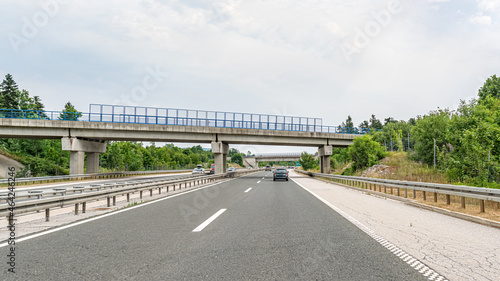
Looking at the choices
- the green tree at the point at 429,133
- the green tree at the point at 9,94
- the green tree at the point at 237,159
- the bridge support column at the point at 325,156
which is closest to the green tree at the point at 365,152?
the bridge support column at the point at 325,156

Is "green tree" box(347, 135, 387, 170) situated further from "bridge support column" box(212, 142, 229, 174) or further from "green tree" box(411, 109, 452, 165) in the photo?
"bridge support column" box(212, 142, 229, 174)

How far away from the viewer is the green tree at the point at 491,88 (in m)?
57.1

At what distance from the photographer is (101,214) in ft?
29.5

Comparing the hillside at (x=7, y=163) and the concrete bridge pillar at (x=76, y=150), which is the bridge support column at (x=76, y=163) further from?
the hillside at (x=7, y=163)

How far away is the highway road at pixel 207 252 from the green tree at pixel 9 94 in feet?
254

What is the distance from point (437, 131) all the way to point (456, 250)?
2995 cm

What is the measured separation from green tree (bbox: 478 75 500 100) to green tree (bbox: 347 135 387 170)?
34.0m

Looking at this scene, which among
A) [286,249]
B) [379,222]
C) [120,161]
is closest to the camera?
[286,249]

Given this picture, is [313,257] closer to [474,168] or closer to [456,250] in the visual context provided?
[456,250]

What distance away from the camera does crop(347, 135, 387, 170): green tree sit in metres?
38.9

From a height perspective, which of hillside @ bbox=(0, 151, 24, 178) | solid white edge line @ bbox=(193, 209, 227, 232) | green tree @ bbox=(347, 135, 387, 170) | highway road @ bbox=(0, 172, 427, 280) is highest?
green tree @ bbox=(347, 135, 387, 170)

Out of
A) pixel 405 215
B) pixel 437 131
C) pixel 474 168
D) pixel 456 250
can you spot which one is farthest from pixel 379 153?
pixel 456 250

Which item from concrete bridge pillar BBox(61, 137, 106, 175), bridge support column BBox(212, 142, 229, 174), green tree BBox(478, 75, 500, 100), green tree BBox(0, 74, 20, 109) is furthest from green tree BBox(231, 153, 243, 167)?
concrete bridge pillar BBox(61, 137, 106, 175)

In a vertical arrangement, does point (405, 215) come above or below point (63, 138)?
below
